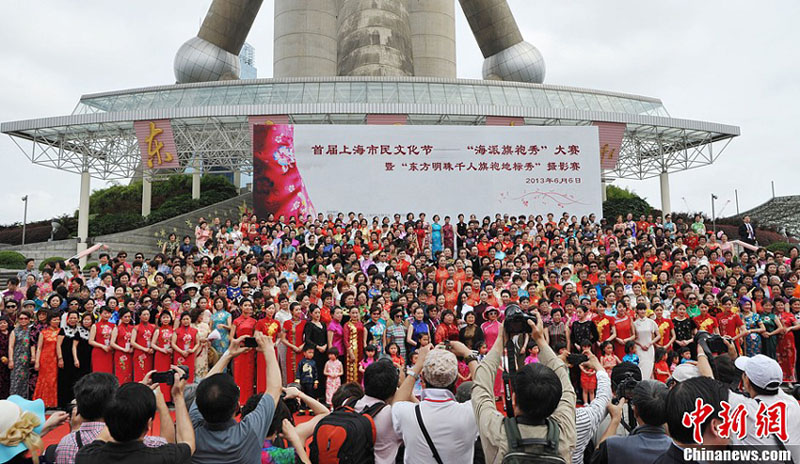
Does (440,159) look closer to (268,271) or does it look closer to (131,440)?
(268,271)

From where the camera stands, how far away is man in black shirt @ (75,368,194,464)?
7.06 feet

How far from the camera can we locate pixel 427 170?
17016 mm

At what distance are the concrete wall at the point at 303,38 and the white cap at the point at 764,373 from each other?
28.8m

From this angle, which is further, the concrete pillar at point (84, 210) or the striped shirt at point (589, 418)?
the concrete pillar at point (84, 210)

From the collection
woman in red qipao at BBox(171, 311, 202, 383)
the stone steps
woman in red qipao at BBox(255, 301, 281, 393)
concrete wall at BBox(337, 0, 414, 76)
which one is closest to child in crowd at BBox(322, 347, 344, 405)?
woman in red qipao at BBox(255, 301, 281, 393)

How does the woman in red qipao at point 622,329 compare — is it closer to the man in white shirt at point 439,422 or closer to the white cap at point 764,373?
the white cap at point 764,373

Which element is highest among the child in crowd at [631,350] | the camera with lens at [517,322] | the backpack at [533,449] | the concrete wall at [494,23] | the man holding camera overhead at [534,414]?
the concrete wall at [494,23]

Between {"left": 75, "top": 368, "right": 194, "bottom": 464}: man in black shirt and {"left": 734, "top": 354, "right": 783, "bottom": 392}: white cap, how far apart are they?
277 cm

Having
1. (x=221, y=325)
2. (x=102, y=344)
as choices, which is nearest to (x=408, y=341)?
(x=221, y=325)

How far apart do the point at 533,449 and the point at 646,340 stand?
612cm

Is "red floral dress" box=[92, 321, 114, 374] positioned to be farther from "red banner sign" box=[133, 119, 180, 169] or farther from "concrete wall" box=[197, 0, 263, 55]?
"concrete wall" box=[197, 0, 263, 55]

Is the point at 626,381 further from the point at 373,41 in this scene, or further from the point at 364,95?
the point at 373,41

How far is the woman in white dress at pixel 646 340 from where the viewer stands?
24.6ft

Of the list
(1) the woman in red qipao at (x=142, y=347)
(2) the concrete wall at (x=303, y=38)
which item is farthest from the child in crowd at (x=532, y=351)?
(2) the concrete wall at (x=303, y=38)
